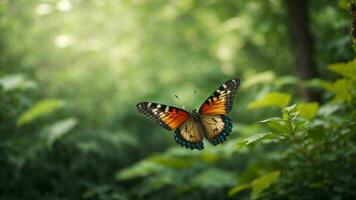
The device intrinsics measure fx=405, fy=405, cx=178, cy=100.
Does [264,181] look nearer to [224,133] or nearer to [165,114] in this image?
[224,133]

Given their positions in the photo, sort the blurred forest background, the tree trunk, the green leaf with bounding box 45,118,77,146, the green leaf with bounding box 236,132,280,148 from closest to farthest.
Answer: the green leaf with bounding box 236,132,280,148
the blurred forest background
the green leaf with bounding box 45,118,77,146
the tree trunk

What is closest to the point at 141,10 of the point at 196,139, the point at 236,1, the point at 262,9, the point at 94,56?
the point at 94,56

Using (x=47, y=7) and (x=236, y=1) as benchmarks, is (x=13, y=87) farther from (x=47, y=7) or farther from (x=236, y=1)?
(x=236, y=1)

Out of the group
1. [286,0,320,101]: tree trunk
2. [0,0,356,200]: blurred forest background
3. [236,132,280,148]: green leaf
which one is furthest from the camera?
[286,0,320,101]: tree trunk

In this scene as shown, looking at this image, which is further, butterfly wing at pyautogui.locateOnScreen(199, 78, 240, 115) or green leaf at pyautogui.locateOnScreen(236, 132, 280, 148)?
butterfly wing at pyautogui.locateOnScreen(199, 78, 240, 115)

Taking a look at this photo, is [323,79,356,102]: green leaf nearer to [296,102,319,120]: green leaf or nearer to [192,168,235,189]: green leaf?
[296,102,319,120]: green leaf

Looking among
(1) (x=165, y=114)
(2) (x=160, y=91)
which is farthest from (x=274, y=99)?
(2) (x=160, y=91)

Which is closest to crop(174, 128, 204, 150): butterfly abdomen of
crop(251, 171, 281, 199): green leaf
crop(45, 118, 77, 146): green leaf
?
crop(251, 171, 281, 199): green leaf
